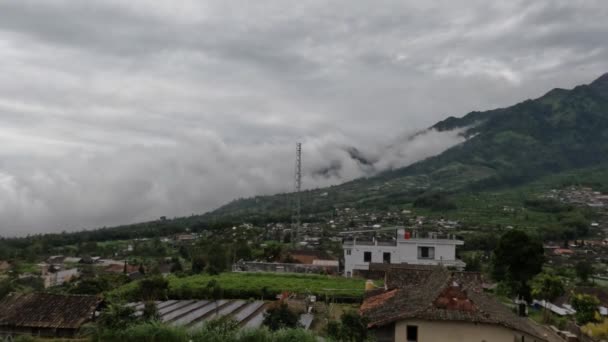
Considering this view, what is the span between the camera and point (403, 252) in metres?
47.4

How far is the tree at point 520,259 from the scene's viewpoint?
31938 millimetres

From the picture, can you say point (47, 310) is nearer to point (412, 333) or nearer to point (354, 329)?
point (354, 329)

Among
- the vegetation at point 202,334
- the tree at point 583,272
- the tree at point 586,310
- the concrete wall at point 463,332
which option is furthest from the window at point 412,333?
the tree at point 583,272

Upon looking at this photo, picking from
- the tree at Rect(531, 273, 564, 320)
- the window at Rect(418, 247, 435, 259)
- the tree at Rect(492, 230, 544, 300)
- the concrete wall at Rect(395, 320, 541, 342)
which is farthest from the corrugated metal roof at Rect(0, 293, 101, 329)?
the window at Rect(418, 247, 435, 259)

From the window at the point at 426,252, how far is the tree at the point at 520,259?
14.5 meters

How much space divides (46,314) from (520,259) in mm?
26280

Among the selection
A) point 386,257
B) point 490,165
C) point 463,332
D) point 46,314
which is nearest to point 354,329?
point 463,332

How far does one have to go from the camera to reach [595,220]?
99875 millimetres

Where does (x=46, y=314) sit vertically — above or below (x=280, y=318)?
below

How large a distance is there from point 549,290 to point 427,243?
17.4m

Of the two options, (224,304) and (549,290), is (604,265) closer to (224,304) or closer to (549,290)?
(549,290)

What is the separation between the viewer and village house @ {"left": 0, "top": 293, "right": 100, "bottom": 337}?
21656 mm

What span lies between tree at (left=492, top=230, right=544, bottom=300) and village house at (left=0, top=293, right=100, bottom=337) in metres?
23.8

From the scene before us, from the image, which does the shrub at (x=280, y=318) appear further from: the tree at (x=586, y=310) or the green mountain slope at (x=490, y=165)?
the green mountain slope at (x=490, y=165)
